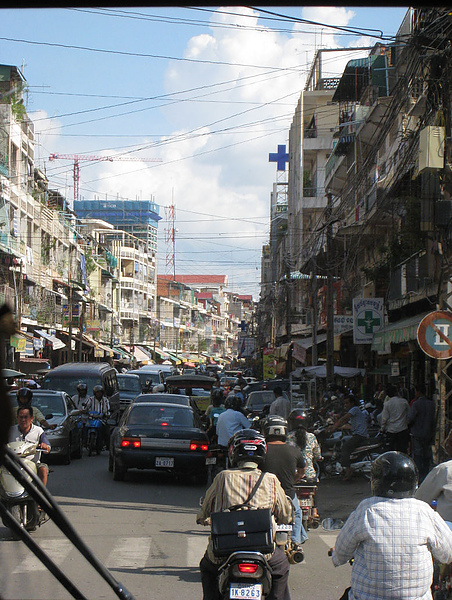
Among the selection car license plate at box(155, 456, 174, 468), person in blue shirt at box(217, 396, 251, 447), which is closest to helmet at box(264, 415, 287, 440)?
person in blue shirt at box(217, 396, 251, 447)

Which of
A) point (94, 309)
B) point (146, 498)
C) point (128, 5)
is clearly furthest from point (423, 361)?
point (94, 309)

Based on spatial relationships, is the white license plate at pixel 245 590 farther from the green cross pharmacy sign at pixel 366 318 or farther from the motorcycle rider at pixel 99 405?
the green cross pharmacy sign at pixel 366 318

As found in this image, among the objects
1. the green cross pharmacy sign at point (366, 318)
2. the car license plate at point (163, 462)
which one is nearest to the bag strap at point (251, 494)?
the car license plate at point (163, 462)

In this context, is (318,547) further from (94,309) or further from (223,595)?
(94,309)

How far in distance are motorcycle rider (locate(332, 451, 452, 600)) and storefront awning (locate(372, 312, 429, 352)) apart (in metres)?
13.8

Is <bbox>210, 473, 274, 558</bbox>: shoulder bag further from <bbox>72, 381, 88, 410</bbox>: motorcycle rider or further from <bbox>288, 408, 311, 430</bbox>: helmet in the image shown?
<bbox>72, 381, 88, 410</bbox>: motorcycle rider

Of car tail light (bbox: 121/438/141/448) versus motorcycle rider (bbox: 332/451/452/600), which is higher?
motorcycle rider (bbox: 332/451/452/600)

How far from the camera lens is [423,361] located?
2722cm

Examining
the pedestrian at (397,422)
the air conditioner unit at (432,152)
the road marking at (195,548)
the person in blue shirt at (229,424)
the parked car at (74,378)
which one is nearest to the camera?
Result: the road marking at (195,548)

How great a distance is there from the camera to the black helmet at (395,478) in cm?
451

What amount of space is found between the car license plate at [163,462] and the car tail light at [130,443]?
17.0 inches

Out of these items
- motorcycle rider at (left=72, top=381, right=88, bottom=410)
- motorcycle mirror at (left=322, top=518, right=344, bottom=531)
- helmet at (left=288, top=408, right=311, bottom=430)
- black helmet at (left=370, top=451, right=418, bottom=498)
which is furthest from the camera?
motorcycle rider at (left=72, top=381, right=88, bottom=410)

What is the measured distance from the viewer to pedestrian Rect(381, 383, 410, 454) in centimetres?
1611

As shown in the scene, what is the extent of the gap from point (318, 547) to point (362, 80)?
129 feet
